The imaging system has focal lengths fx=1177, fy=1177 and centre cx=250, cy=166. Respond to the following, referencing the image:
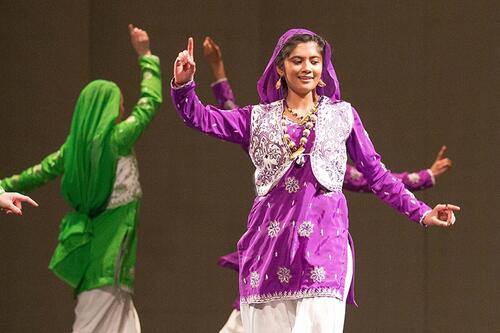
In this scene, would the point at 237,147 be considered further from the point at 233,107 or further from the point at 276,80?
the point at 276,80

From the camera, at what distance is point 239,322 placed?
548cm

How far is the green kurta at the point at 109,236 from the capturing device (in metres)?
5.65

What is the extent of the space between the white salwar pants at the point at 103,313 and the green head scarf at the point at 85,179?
111 mm

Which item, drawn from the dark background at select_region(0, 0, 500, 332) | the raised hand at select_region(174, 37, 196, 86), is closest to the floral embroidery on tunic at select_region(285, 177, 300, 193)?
the raised hand at select_region(174, 37, 196, 86)

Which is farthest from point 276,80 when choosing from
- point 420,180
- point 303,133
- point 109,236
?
point 109,236

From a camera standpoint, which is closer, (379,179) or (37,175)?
(379,179)

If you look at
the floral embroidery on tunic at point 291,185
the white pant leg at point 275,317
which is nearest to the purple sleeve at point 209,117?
the floral embroidery on tunic at point 291,185

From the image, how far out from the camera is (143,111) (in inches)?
224

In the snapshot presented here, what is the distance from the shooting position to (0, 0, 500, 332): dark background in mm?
6430

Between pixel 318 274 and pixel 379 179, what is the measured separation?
457 mm

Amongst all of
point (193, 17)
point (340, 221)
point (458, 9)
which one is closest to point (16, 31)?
point (193, 17)

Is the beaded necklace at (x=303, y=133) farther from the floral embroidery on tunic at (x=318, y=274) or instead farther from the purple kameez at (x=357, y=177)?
the purple kameez at (x=357, y=177)

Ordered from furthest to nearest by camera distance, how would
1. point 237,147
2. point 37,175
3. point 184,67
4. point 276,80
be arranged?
point 237,147, point 37,175, point 276,80, point 184,67

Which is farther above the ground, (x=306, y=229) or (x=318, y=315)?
(x=306, y=229)
